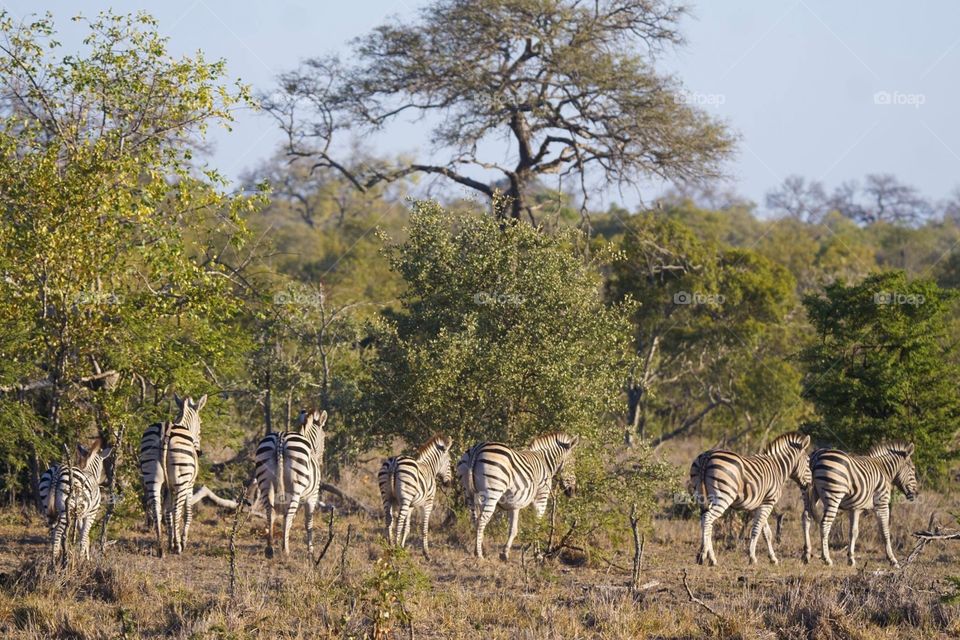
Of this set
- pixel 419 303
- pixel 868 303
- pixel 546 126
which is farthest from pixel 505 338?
pixel 546 126

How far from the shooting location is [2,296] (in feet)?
44.4

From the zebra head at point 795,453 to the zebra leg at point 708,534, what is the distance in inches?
65.6

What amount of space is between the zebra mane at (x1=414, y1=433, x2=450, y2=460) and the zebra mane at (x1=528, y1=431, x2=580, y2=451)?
1185 millimetres

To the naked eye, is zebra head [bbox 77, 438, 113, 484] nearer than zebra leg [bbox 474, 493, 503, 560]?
Yes

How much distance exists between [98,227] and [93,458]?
279 centimetres

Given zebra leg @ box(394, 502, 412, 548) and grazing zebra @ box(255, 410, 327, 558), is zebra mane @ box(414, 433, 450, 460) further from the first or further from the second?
grazing zebra @ box(255, 410, 327, 558)

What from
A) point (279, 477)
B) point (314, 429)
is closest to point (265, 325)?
point (314, 429)

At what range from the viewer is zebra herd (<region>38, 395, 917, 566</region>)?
46.4 feet

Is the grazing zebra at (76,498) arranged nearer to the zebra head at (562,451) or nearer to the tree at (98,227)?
the tree at (98,227)

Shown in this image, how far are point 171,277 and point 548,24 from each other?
13.7 metres

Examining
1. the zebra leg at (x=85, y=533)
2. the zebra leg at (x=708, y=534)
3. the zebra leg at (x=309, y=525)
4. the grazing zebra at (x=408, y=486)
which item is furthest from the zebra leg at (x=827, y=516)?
the zebra leg at (x=85, y=533)

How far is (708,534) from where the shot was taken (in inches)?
571

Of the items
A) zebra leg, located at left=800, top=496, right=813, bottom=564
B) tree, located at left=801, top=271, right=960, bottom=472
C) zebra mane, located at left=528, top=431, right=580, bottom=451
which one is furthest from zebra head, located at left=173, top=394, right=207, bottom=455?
tree, located at left=801, top=271, right=960, bottom=472

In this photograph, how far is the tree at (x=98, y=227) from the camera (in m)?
13.3
